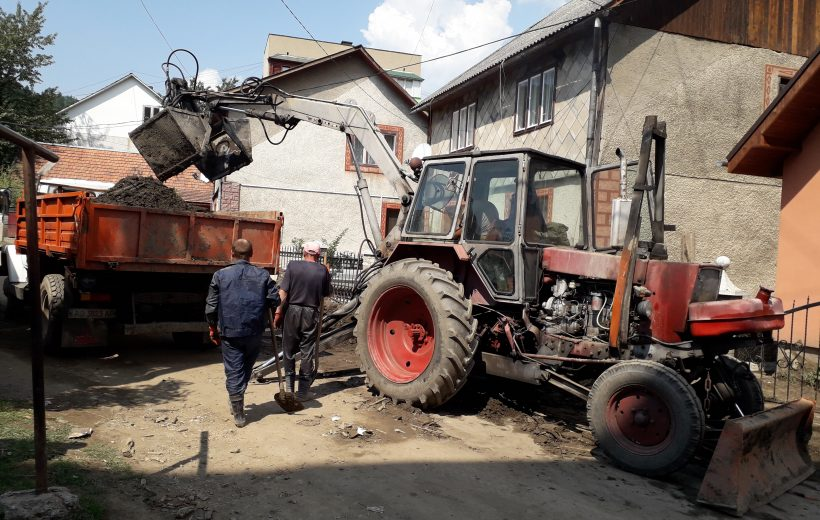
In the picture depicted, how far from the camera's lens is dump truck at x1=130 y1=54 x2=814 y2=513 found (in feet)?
15.3

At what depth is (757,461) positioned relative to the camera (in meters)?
4.44

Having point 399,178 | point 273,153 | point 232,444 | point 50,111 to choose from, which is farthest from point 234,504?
point 50,111

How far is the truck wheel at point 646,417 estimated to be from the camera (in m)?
4.50

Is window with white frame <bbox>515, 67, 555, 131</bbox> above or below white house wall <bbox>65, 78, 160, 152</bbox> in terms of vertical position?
below

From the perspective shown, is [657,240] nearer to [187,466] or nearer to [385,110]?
[187,466]

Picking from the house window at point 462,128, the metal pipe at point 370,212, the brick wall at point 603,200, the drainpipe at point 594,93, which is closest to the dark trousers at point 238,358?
the metal pipe at point 370,212

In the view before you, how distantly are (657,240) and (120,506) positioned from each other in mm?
4625

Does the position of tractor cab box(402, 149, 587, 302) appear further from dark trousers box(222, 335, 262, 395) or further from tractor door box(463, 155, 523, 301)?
dark trousers box(222, 335, 262, 395)

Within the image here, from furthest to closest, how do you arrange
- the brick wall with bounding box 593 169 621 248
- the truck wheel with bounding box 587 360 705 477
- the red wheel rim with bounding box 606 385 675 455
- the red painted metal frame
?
the brick wall with bounding box 593 169 621 248
the red painted metal frame
the red wheel rim with bounding box 606 385 675 455
the truck wheel with bounding box 587 360 705 477

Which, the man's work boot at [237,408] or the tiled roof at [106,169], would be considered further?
the tiled roof at [106,169]

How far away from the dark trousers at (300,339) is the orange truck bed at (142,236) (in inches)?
74.1

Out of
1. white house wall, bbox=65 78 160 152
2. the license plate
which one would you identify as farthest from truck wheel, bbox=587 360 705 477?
white house wall, bbox=65 78 160 152

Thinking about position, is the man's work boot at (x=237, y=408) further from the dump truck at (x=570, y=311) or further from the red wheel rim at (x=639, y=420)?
the red wheel rim at (x=639, y=420)

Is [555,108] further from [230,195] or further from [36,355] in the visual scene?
[36,355]
